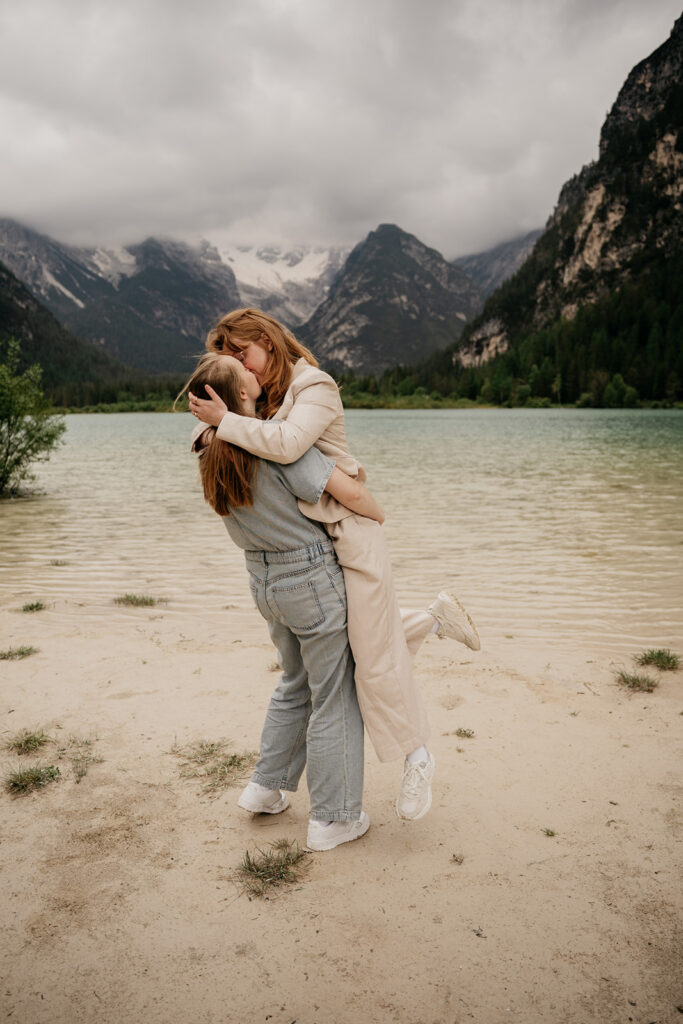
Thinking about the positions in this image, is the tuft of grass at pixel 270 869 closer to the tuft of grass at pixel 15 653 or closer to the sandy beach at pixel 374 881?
→ the sandy beach at pixel 374 881

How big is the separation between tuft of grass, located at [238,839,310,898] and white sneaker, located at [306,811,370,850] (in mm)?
86

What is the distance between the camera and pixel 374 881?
131 inches

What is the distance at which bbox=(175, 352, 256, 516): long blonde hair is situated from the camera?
312 cm

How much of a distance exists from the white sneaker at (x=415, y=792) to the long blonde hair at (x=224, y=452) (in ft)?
5.71

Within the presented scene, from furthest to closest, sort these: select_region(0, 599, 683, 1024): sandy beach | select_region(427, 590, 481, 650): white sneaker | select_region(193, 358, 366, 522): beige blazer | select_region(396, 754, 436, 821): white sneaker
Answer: select_region(427, 590, 481, 650): white sneaker < select_region(396, 754, 436, 821): white sneaker < select_region(193, 358, 366, 522): beige blazer < select_region(0, 599, 683, 1024): sandy beach

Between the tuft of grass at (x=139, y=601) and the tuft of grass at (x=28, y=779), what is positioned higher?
the tuft of grass at (x=28, y=779)

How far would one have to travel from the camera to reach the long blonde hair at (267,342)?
3.26 meters

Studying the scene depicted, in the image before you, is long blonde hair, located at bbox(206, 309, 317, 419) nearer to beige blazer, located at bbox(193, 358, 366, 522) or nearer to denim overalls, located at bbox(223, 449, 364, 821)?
beige blazer, located at bbox(193, 358, 366, 522)

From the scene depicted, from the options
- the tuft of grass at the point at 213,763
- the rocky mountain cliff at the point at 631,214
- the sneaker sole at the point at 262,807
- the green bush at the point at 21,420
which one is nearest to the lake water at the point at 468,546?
the green bush at the point at 21,420

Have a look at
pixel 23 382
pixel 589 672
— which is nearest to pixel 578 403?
pixel 23 382

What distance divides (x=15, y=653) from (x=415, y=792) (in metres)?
4.84

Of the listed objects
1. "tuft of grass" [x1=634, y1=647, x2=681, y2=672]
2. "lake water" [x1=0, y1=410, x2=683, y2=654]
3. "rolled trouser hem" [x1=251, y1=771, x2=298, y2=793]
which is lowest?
"lake water" [x1=0, y1=410, x2=683, y2=654]

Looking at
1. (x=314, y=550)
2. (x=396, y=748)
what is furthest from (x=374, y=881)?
(x=314, y=550)

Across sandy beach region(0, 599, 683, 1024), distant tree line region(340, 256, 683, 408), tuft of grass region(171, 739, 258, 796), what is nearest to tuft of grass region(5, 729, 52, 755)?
sandy beach region(0, 599, 683, 1024)
